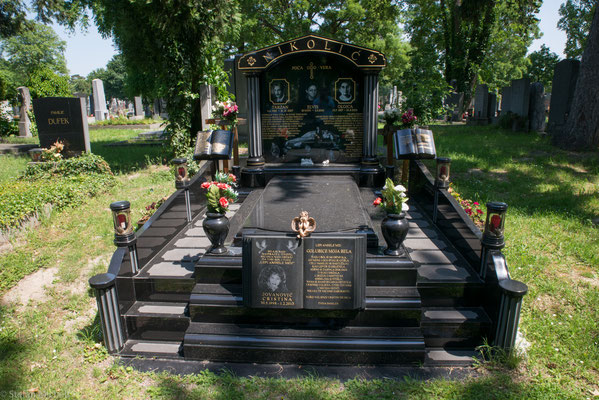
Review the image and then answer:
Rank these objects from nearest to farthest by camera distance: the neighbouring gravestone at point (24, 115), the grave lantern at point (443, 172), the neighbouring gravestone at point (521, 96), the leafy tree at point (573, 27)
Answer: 1. the grave lantern at point (443, 172)
2. the neighbouring gravestone at point (521, 96)
3. the neighbouring gravestone at point (24, 115)
4. the leafy tree at point (573, 27)

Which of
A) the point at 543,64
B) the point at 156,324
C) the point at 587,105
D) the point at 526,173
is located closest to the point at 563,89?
the point at 587,105

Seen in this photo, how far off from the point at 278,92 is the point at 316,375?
5326mm

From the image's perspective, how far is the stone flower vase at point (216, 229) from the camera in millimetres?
4387

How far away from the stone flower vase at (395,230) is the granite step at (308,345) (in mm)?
854

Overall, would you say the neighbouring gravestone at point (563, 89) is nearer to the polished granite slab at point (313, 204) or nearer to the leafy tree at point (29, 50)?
the polished granite slab at point (313, 204)

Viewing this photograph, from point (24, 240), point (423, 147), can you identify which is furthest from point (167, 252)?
point (423, 147)

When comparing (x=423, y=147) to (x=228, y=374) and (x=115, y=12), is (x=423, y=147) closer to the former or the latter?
(x=228, y=374)

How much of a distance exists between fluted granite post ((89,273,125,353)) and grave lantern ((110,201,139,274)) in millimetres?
503

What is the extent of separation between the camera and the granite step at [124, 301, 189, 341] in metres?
4.18

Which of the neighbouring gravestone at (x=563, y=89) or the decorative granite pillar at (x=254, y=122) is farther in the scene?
the neighbouring gravestone at (x=563, y=89)

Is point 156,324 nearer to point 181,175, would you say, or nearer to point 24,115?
point 181,175

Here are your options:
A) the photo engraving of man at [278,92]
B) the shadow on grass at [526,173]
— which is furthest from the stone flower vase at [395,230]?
the shadow on grass at [526,173]

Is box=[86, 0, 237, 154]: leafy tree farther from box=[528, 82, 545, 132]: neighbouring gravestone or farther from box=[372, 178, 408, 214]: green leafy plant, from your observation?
box=[528, 82, 545, 132]: neighbouring gravestone

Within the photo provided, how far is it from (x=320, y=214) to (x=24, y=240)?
4.99 metres
